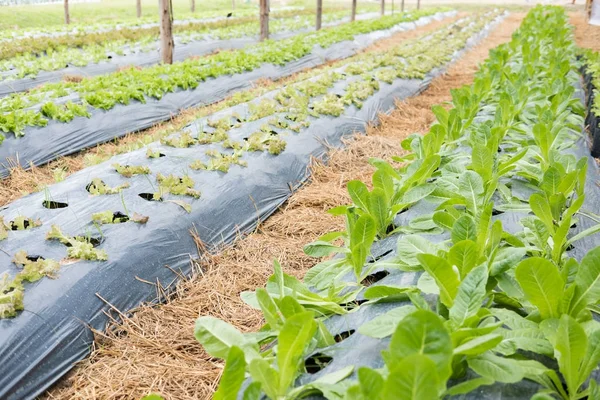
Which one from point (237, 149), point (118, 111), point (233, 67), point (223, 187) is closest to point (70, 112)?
point (118, 111)

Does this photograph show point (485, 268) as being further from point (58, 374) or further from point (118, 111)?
point (118, 111)

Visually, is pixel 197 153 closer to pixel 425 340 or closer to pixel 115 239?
pixel 115 239

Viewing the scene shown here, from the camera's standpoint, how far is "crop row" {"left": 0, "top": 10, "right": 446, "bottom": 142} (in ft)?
18.1

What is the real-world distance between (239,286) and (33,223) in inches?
49.5

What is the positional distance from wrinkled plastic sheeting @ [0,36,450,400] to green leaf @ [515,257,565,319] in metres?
2.07

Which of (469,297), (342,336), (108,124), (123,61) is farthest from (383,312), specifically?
(123,61)

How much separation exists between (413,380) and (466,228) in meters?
0.87

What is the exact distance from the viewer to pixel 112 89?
6.64m

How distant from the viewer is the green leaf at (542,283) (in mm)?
1351

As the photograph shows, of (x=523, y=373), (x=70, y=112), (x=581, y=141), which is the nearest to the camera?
(x=523, y=373)

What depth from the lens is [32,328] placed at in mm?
2268

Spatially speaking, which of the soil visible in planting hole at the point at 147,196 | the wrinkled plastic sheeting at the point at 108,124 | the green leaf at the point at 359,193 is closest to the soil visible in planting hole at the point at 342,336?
the green leaf at the point at 359,193

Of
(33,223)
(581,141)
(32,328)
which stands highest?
(581,141)

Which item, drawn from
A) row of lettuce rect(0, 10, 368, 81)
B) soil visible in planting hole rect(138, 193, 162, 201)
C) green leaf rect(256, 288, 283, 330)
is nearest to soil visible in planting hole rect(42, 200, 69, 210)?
soil visible in planting hole rect(138, 193, 162, 201)
